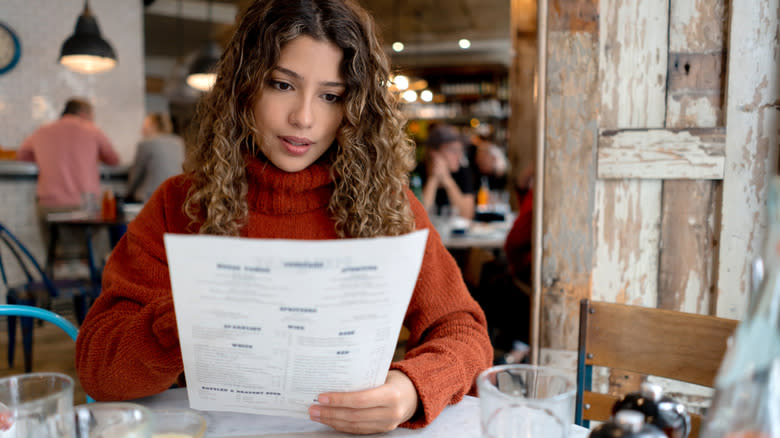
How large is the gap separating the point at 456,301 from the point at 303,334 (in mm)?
489

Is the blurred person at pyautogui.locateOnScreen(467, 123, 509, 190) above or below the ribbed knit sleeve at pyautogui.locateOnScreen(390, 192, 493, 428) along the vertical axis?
above

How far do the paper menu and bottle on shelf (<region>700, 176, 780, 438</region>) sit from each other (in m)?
0.29

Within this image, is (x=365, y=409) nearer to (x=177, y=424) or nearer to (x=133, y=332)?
(x=177, y=424)

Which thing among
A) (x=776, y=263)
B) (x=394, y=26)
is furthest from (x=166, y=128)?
(x=776, y=263)

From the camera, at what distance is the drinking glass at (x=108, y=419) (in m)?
0.55

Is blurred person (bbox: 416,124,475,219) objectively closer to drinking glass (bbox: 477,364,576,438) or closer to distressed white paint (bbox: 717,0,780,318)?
distressed white paint (bbox: 717,0,780,318)

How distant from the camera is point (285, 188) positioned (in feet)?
3.43

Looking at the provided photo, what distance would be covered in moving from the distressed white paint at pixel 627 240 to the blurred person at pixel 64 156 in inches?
168

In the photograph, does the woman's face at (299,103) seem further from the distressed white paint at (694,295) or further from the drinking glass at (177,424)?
the distressed white paint at (694,295)

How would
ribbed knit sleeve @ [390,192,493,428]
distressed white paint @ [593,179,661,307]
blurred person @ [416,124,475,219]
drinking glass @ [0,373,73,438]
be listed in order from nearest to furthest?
drinking glass @ [0,373,73,438], ribbed knit sleeve @ [390,192,493,428], distressed white paint @ [593,179,661,307], blurred person @ [416,124,475,219]

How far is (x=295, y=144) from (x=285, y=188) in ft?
0.32

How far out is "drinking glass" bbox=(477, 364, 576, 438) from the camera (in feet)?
1.83

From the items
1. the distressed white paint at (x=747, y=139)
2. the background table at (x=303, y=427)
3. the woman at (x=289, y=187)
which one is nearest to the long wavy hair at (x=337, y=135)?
the woman at (x=289, y=187)

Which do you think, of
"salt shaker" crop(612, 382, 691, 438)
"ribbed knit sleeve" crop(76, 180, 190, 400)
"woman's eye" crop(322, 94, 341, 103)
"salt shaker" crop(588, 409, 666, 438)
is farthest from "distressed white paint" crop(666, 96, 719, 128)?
"ribbed knit sleeve" crop(76, 180, 190, 400)
